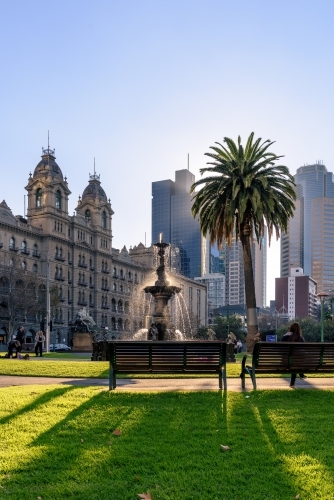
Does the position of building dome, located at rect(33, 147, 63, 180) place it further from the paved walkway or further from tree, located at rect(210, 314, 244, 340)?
the paved walkway

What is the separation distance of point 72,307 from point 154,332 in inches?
2589

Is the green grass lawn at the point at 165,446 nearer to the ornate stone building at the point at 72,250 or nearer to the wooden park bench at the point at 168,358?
the wooden park bench at the point at 168,358

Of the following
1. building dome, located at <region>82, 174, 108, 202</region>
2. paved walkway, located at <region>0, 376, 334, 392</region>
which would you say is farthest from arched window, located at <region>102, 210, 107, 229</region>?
paved walkway, located at <region>0, 376, 334, 392</region>

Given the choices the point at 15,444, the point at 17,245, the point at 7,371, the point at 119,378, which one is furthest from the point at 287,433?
the point at 17,245

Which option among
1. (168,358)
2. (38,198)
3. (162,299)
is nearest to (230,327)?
(38,198)

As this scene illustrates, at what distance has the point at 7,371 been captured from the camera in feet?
62.9

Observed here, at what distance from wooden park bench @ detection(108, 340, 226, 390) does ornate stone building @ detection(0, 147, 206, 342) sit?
7363cm

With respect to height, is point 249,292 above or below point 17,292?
above

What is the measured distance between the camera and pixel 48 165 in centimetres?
9200

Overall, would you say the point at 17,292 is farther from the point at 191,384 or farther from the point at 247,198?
the point at 191,384

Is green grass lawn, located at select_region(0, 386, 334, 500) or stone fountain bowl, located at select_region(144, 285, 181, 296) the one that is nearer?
green grass lawn, located at select_region(0, 386, 334, 500)

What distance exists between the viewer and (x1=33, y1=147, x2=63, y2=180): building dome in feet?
302

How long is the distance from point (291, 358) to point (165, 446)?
18.1 feet

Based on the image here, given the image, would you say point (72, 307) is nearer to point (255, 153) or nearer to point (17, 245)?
point (17, 245)
